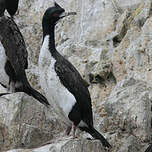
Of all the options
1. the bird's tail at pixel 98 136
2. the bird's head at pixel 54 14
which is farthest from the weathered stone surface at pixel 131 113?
the bird's head at pixel 54 14

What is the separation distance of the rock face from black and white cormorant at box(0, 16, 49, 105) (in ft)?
1.66

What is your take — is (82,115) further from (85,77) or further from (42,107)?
(85,77)

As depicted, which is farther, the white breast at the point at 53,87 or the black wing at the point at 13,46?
the black wing at the point at 13,46

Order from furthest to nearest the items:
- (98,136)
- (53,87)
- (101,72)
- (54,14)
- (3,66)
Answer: (101,72) < (3,66) < (54,14) < (98,136) < (53,87)

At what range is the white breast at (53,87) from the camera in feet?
31.4

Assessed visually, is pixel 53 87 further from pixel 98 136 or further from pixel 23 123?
pixel 98 136

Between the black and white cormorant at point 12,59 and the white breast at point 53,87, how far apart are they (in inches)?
43.4

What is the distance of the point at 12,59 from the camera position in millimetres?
10672

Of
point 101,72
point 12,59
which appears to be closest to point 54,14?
point 12,59

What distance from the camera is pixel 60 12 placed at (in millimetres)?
9922

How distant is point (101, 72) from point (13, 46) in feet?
6.45

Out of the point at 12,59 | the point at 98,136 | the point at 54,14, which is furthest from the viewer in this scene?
the point at 12,59

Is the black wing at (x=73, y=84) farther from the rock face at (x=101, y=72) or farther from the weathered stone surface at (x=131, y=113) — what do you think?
the weathered stone surface at (x=131, y=113)

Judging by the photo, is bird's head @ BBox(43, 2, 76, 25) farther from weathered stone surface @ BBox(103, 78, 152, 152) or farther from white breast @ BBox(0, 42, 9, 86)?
weathered stone surface @ BBox(103, 78, 152, 152)
